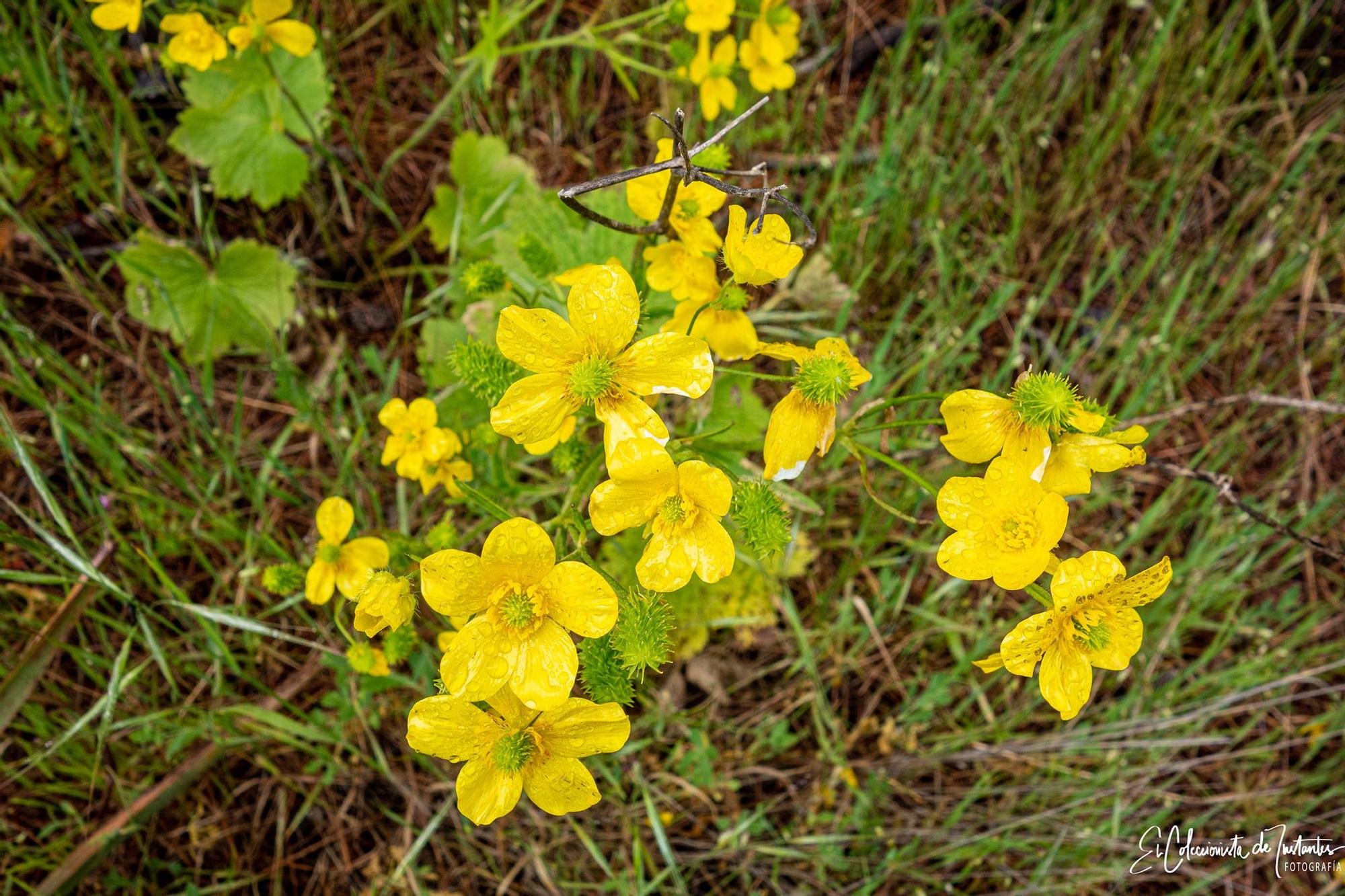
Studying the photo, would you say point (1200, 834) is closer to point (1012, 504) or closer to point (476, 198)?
point (1012, 504)

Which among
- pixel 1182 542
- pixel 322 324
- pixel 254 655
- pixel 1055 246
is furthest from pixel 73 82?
pixel 1182 542

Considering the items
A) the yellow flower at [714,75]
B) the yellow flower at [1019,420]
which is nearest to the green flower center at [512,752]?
the yellow flower at [1019,420]

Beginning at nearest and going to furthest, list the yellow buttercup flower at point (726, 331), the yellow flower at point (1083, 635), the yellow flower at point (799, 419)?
1. the yellow flower at point (1083, 635)
2. the yellow flower at point (799, 419)
3. the yellow buttercup flower at point (726, 331)

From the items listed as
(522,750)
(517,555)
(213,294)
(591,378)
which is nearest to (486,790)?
(522,750)

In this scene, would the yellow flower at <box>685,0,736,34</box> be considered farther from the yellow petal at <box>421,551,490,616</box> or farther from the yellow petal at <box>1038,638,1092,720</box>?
the yellow petal at <box>1038,638,1092,720</box>

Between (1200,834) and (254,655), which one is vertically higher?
(254,655)

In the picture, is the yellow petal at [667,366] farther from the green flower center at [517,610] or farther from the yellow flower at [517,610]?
the green flower center at [517,610]
